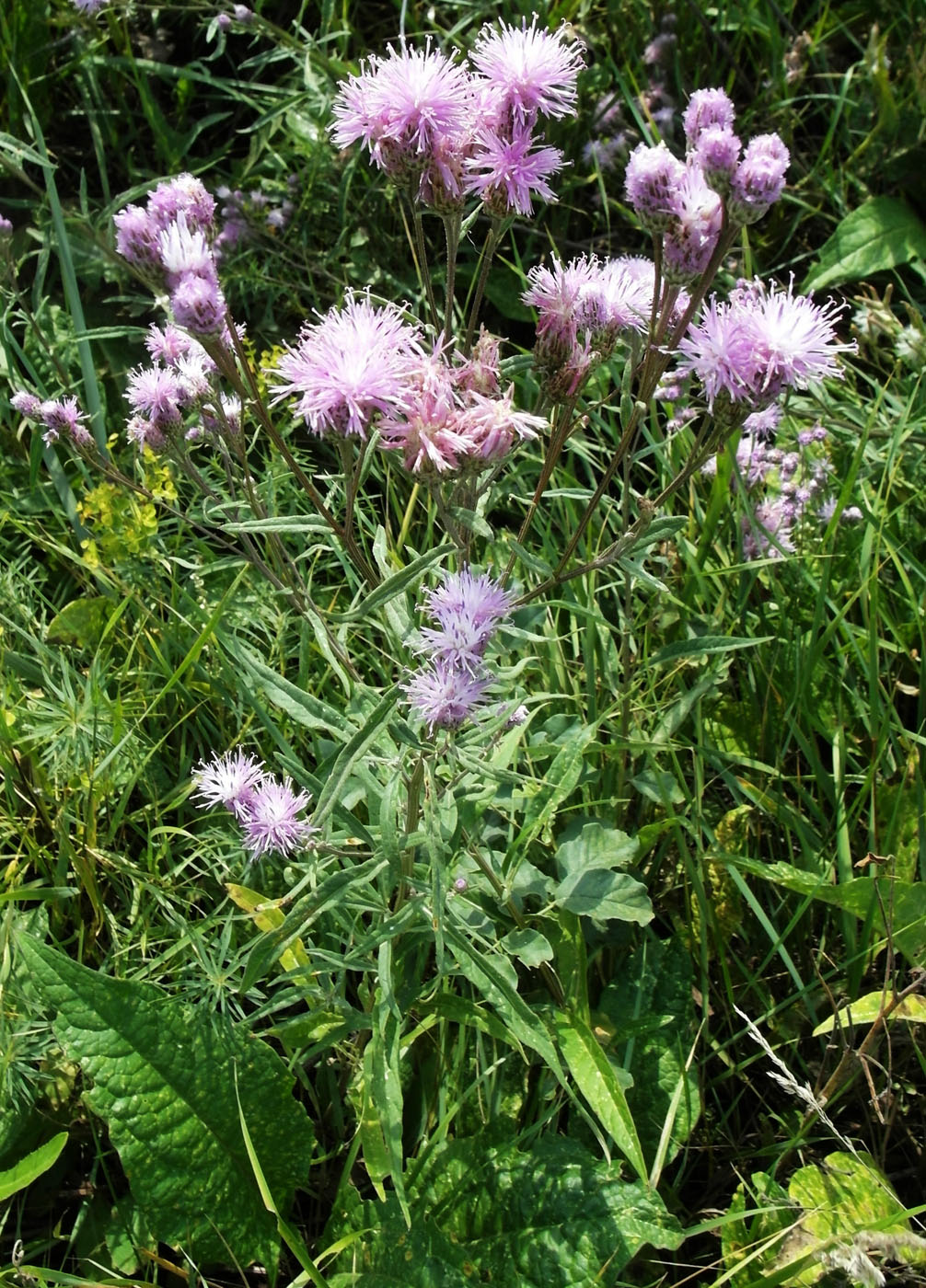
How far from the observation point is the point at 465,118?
175 cm

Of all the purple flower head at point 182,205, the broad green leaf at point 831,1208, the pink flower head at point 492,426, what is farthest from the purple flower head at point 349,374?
the broad green leaf at point 831,1208

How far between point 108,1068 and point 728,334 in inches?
66.3

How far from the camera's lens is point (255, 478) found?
3188 millimetres

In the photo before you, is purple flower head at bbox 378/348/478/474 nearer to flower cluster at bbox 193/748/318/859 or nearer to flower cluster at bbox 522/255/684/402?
flower cluster at bbox 522/255/684/402

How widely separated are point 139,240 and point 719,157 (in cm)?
89


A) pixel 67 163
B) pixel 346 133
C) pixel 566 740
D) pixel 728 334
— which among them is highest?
pixel 67 163

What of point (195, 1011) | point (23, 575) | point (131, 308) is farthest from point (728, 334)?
Result: point (131, 308)

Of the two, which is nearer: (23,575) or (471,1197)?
(471,1197)

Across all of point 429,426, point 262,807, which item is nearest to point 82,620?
point 262,807

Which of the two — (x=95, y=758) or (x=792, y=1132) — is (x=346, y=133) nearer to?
(x=95, y=758)

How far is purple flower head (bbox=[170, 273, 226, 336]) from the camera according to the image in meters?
1.59

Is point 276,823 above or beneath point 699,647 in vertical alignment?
beneath

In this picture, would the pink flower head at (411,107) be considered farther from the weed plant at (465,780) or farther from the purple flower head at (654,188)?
the purple flower head at (654,188)

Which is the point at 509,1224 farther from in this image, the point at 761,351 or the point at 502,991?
the point at 761,351
